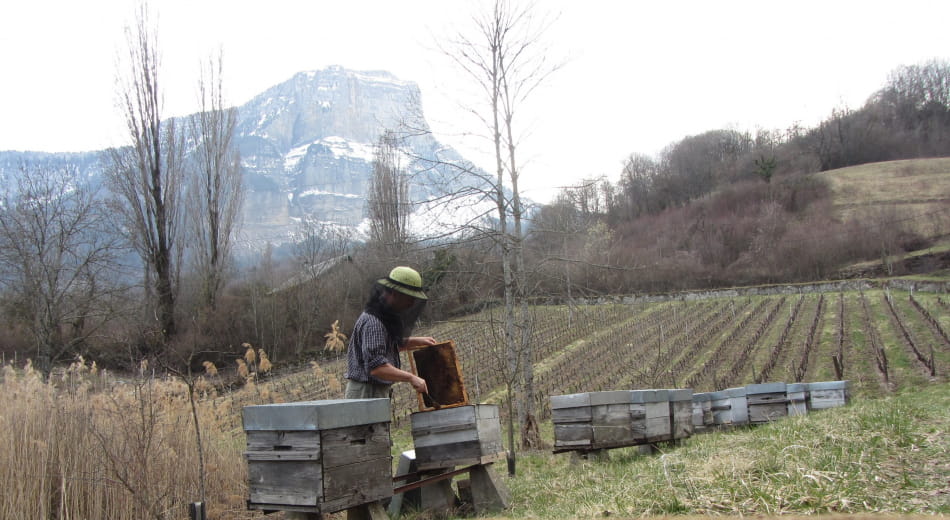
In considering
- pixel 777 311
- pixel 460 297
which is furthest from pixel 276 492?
pixel 777 311

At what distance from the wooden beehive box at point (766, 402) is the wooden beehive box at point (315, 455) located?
869 cm

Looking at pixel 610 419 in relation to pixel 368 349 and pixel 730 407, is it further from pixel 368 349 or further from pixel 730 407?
pixel 730 407

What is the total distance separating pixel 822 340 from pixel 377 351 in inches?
1049

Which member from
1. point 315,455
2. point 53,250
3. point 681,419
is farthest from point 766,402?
point 53,250

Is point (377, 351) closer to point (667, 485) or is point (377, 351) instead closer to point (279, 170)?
point (667, 485)

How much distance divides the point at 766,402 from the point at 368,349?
337 inches

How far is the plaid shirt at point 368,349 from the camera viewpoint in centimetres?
544

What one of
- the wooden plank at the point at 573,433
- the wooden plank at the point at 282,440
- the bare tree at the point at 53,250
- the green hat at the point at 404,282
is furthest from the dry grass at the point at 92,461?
the bare tree at the point at 53,250

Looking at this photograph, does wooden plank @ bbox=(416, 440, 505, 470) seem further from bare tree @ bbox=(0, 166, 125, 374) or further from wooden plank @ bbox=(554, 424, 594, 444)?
bare tree @ bbox=(0, 166, 125, 374)

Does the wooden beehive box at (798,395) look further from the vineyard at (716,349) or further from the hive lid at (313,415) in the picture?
the hive lid at (313,415)

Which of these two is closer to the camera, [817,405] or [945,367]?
[817,405]

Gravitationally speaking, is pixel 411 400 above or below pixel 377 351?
below

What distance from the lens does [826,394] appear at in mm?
12133

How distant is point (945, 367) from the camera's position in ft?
63.3
